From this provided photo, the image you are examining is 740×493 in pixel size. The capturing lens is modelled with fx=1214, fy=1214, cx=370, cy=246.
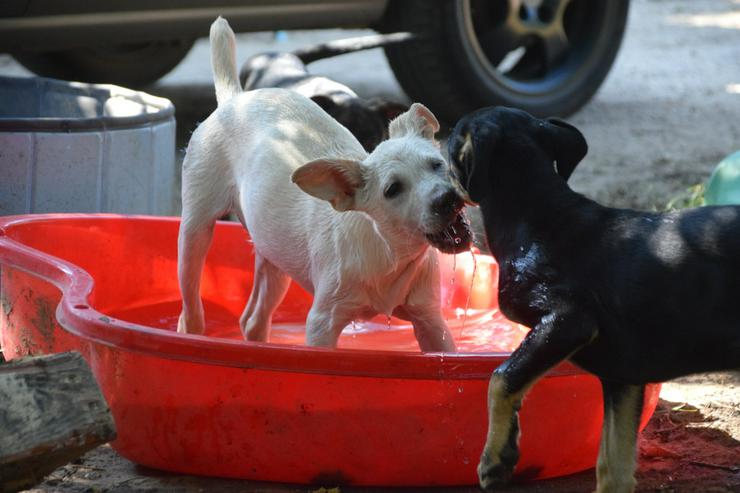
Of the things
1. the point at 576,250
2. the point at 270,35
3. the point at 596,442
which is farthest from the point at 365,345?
the point at 270,35

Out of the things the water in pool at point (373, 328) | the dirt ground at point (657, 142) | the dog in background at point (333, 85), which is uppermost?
the dog in background at point (333, 85)

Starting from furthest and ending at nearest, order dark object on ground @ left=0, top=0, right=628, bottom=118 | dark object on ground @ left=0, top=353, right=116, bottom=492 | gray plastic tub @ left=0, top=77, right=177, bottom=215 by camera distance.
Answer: dark object on ground @ left=0, top=0, right=628, bottom=118
gray plastic tub @ left=0, top=77, right=177, bottom=215
dark object on ground @ left=0, top=353, right=116, bottom=492

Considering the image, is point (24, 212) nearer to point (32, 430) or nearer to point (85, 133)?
point (85, 133)

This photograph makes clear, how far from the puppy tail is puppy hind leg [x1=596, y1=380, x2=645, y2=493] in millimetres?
2249

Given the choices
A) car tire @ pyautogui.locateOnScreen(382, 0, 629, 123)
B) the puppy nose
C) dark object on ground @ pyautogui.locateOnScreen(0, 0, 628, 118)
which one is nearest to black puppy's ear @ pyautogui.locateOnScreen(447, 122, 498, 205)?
the puppy nose

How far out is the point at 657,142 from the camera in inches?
377

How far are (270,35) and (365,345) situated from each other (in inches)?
406

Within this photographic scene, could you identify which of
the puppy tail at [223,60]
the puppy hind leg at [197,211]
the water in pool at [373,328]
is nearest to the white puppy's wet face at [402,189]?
the puppy hind leg at [197,211]

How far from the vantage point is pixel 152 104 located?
6512 millimetres

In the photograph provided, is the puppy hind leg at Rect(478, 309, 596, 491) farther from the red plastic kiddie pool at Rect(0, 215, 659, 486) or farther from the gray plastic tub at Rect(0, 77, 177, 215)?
the gray plastic tub at Rect(0, 77, 177, 215)

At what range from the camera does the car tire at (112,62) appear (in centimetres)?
940

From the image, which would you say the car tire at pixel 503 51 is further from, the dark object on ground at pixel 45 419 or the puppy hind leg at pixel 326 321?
the dark object on ground at pixel 45 419

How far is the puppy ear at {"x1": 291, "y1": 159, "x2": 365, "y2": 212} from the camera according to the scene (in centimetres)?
400

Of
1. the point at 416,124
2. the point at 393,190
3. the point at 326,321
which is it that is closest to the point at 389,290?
the point at 326,321
